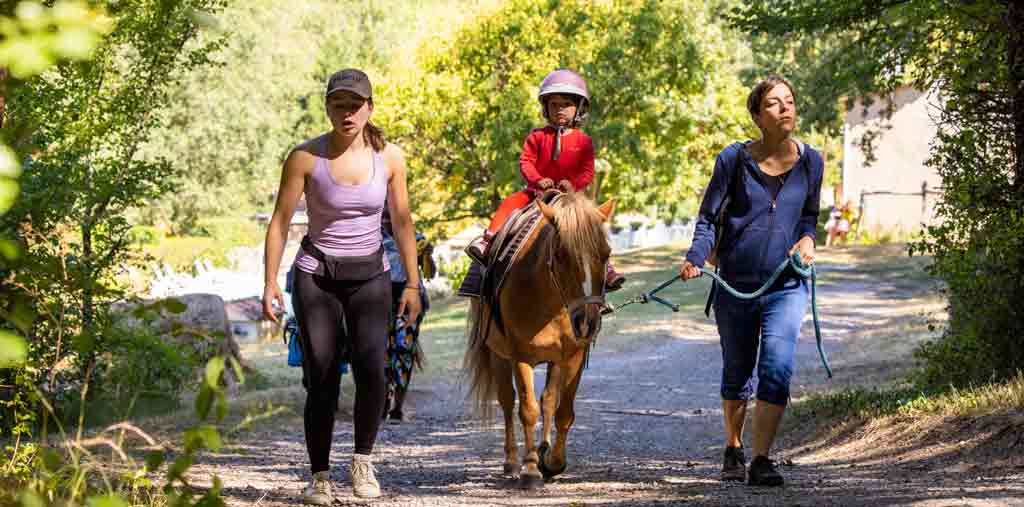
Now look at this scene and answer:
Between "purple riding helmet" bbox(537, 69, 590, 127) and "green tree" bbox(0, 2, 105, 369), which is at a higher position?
"purple riding helmet" bbox(537, 69, 590, 127)

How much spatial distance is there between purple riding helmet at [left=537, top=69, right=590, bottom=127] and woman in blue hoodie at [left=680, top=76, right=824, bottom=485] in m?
1.52

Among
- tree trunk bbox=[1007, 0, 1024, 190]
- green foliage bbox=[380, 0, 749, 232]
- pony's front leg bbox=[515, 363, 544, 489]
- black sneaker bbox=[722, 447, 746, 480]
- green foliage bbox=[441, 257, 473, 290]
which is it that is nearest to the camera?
black sneaker bbox=[722, 447, 746, 480]

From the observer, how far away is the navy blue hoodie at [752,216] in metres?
7.02

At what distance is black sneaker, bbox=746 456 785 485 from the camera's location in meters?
6.91

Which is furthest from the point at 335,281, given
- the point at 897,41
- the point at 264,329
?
the point at 264,329

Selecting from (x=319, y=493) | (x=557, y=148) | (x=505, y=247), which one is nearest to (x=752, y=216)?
(x=505, y=247)

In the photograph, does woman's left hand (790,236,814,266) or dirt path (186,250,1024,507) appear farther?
woman's left hand (790,236,814,266)

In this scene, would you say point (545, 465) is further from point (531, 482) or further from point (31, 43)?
point (31, 43)

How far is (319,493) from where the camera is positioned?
6523 mm

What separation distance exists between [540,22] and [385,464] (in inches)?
1100

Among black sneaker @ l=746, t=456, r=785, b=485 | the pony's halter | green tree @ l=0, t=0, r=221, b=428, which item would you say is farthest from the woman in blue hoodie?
green tree @ l=0, t=0, r=221, b=428

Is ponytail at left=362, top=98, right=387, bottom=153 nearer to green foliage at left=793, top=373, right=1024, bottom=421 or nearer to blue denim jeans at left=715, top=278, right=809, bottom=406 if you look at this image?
blue denim jeans at left=715, top=278, right=809, bottom=406

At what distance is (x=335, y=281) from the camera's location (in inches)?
257

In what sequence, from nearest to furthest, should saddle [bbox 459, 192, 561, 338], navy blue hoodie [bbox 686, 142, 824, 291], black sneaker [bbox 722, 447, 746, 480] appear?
navy blue hoodie [bbox 686, 142, 824, 291]
black sneaker [bbox 722, 447, 746, 480]
saddle [bbox 459, 192, 561, 338]
